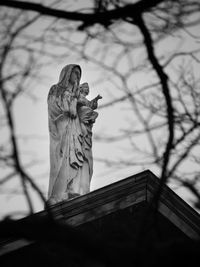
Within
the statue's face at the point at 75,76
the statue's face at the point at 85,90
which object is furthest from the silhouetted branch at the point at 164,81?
the statue's face at the point at 85,90

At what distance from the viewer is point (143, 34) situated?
649cm

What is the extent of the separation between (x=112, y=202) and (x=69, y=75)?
403 cm

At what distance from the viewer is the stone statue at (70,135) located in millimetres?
13375

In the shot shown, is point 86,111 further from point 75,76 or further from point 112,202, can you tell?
point 112,202

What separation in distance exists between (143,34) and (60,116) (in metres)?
7.52

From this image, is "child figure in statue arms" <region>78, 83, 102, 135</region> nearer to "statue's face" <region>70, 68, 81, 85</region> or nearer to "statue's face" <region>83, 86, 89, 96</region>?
"statue's face" <region>83, 86, 89, 96</region>

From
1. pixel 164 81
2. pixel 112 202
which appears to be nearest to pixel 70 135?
pixel 112 202

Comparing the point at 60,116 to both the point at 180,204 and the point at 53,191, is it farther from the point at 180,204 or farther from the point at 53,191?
the point at 180,204

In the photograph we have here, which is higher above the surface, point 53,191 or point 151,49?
point 53,191

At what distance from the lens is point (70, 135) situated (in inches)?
542

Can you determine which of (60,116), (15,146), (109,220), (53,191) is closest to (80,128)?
(60,116)

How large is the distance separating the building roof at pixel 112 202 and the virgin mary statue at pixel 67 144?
5.90 feet

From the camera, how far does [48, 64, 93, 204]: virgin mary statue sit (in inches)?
526

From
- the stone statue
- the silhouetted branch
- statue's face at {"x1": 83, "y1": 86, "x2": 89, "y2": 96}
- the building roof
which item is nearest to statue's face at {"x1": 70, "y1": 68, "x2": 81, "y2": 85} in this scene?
the stone statue
